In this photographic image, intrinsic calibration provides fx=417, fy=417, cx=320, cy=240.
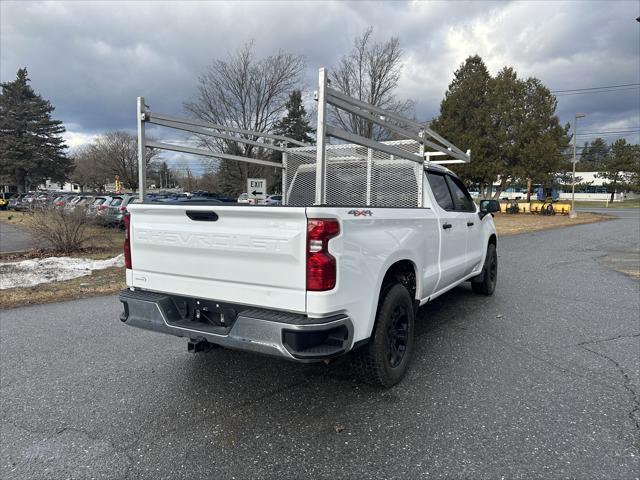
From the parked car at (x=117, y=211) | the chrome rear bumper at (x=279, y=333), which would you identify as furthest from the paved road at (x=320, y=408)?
the parked car at (x=117, y=211)

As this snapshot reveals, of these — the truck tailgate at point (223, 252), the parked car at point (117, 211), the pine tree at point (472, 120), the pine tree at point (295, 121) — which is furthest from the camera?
the pine tree at point (472, 120)

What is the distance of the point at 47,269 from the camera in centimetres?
856

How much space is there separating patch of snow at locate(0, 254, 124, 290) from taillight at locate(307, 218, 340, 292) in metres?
6.98

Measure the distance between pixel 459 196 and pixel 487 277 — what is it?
180 centimetres

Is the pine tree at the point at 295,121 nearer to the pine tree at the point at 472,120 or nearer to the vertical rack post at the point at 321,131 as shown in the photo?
the pine tree at the point at 472,120

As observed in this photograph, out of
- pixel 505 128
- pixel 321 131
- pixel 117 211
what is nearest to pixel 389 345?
pixel 321 131

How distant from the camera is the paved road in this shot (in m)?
2.49

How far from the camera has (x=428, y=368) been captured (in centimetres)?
384

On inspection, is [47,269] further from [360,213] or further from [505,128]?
[505,128]

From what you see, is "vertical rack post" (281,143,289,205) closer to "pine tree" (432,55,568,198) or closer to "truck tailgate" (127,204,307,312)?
"truck tailgate" (127,204,307,312)

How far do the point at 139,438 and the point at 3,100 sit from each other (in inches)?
2351

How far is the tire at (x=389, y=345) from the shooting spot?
3146mm

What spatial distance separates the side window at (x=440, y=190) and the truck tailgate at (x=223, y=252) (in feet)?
7.77

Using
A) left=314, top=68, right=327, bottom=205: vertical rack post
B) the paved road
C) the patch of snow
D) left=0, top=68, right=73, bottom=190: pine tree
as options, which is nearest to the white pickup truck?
left=314, top=68, right=327, bottom=205: vertical rack post
